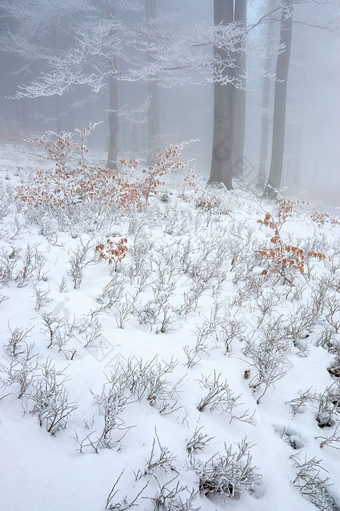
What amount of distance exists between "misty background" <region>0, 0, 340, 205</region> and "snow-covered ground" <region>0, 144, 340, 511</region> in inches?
397

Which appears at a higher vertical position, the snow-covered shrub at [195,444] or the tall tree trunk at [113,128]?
the tall tree trunk at [113,128]

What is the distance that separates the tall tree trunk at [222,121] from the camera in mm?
8750

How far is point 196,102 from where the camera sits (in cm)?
3631

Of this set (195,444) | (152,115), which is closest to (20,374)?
(195,444)

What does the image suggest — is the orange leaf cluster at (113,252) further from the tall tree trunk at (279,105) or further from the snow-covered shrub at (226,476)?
the tall tree trunk at (279,105)

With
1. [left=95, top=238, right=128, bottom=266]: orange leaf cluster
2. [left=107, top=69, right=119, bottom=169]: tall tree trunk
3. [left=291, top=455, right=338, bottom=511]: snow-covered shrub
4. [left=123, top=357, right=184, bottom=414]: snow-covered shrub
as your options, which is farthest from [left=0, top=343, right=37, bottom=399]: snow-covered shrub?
[left=107, top=69, right=119, bottom=169]: tall tree trunk

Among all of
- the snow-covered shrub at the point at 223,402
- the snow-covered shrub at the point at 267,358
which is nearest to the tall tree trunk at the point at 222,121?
the snow-covered shrub at the point at 267,358

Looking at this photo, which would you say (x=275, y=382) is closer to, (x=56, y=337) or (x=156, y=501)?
(x=156, y=501)

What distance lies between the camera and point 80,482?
4.14 ft

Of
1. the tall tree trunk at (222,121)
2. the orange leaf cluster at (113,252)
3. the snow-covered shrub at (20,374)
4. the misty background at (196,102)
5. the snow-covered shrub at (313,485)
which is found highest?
the misty background at (196,102)

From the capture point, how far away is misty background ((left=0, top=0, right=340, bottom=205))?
Answer: 1861 cm

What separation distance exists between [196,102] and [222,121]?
104 feet

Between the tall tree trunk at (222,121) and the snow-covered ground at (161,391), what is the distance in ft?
22.0

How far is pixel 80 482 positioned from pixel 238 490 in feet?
2.72
